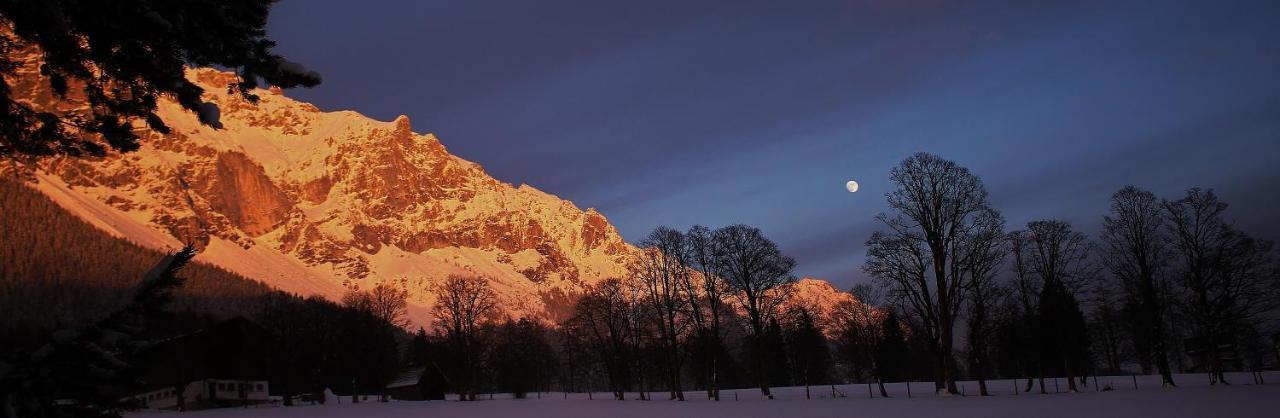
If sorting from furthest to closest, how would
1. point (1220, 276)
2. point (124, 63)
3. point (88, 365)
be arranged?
1. point (1220, 276)
2. point (124, 63)
3. point (88, 365)

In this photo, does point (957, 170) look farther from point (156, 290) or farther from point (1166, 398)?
point (156, 290)

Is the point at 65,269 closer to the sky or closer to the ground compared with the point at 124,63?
closer to the sky

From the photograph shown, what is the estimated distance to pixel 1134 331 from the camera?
65.8 metres

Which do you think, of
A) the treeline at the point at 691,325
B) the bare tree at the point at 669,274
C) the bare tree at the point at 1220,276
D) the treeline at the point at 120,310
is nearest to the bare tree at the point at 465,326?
the treeline at the point at 691,325

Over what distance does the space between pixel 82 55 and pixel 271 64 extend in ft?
3.71

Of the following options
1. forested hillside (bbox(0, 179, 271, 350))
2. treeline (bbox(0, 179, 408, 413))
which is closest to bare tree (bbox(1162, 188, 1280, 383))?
treeline (bbox(0, 179, 408, 413))

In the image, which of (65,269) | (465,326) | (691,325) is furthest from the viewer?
(65,269)

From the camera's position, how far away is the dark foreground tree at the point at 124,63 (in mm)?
4426

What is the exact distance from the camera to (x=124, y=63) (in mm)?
4809

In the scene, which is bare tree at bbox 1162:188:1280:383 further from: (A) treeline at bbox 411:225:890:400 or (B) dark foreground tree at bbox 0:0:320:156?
(B) dark foreground tree at bbox 0:0:320:156

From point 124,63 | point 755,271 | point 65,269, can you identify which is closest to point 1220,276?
point 755,271

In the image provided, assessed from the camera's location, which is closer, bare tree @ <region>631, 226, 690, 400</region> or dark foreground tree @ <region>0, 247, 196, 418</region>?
dark foreground tree @ <region>0, 247, 196, 418</region>

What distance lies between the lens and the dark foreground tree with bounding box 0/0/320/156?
174 inches

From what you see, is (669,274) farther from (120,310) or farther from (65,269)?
(65,269)
